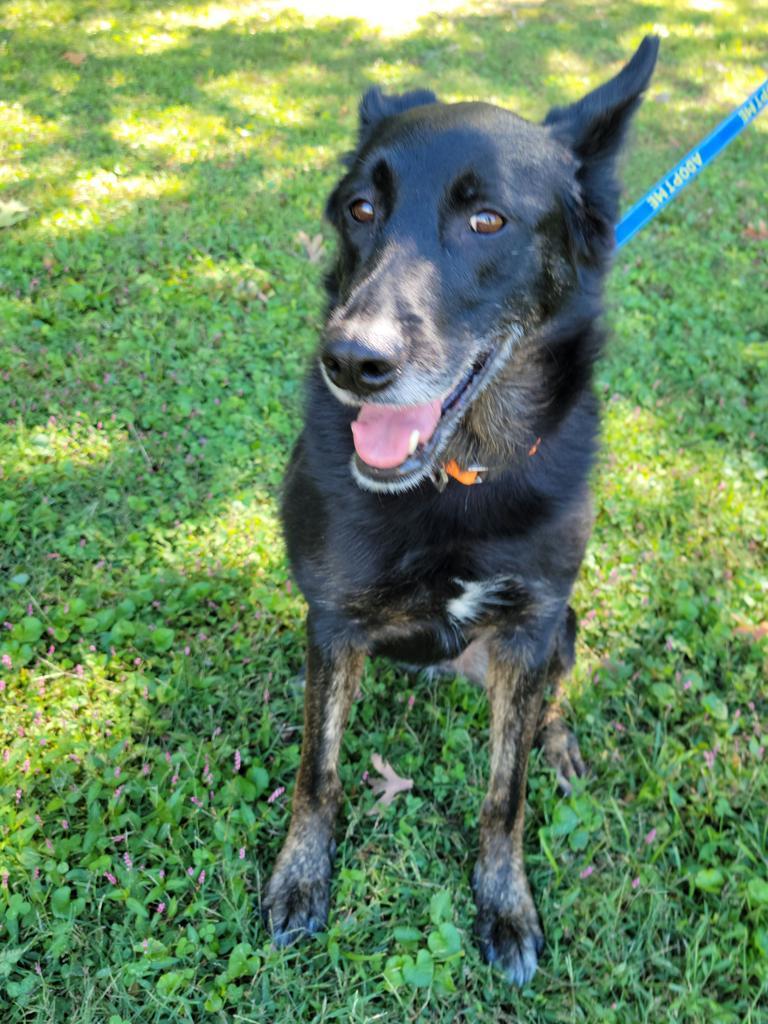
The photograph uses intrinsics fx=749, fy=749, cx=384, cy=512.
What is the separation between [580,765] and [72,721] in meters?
1.84

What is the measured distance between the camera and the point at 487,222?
2002 mm

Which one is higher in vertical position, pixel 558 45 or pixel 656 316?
pixel 558 45

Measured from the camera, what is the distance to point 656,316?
16.2ft

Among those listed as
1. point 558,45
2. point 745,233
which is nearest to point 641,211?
point 745,233

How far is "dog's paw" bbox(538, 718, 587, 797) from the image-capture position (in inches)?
107

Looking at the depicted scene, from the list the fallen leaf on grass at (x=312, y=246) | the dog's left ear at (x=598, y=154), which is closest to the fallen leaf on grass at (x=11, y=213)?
the fallen leaf on grass at (x=312, y=246)

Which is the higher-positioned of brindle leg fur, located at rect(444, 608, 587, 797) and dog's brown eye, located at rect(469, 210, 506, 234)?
dog's brown eye, located at rect(469, 210, 506, 234)

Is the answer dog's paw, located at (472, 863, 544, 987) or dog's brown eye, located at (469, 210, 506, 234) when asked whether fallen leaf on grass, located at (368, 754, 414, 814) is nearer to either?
dog's paw, located at (472, 863, 544, 987)

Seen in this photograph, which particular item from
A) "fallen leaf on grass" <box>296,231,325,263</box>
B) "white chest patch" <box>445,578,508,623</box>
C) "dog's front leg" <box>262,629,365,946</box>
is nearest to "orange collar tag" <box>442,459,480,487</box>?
"white chest patch" <box>445,578,508,623</box>

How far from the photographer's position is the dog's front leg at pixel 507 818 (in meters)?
2.30

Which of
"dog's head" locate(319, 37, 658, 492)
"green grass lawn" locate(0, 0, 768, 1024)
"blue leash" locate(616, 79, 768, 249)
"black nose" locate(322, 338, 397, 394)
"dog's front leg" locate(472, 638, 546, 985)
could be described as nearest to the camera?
"black nose" locate(322, 338, 397, 394)

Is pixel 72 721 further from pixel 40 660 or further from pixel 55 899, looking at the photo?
pixel 55 899

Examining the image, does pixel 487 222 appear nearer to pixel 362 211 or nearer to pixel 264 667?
pixel 362 211

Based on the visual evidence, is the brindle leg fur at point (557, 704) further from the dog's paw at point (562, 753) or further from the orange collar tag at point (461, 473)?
the orange collar tag at point (461, 473)
